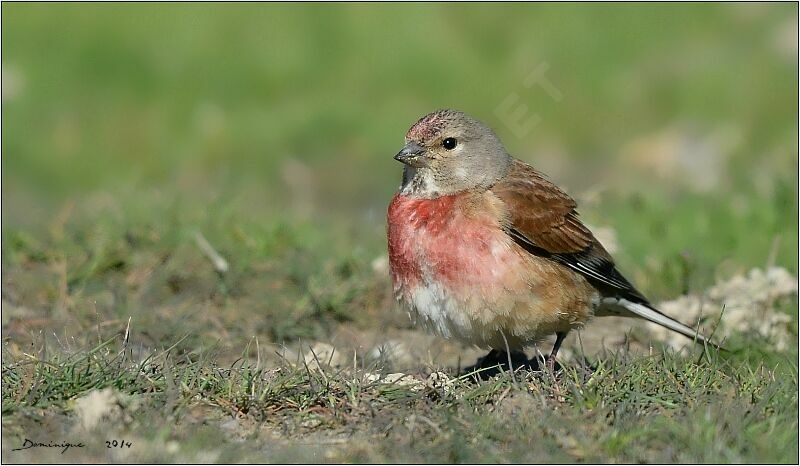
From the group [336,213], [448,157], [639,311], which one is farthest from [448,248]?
[336,213]

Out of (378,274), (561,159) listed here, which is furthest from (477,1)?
(378,274)

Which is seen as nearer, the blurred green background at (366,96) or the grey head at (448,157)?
the grey head at (448,157)

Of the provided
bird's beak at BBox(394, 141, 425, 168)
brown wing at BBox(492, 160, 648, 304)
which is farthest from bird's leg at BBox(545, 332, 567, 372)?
bird's beak at BBox(394, 141, 425, 168)

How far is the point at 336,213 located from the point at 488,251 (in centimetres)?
382

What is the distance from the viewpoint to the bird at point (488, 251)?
15.6 feet

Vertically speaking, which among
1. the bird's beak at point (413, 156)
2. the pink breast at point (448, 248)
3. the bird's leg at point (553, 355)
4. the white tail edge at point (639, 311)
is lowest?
the bird's leg at point (553, 355)

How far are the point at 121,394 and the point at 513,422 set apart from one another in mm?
1325

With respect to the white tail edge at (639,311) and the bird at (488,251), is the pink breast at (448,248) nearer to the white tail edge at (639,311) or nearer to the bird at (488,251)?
the bird at (488,251)

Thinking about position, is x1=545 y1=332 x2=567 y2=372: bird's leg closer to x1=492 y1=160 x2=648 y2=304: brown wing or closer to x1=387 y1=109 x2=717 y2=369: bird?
x1=387 y1=109 x2=717 y2=369: bird

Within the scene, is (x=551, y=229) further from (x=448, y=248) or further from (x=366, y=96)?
(x=366, y=96)

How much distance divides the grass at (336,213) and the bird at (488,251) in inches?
10.1

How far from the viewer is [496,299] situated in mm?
4723

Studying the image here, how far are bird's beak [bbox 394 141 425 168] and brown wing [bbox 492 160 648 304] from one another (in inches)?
13.7

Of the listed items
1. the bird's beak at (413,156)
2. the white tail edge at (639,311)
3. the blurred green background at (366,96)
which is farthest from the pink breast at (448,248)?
the blurred green background at (366,96)
